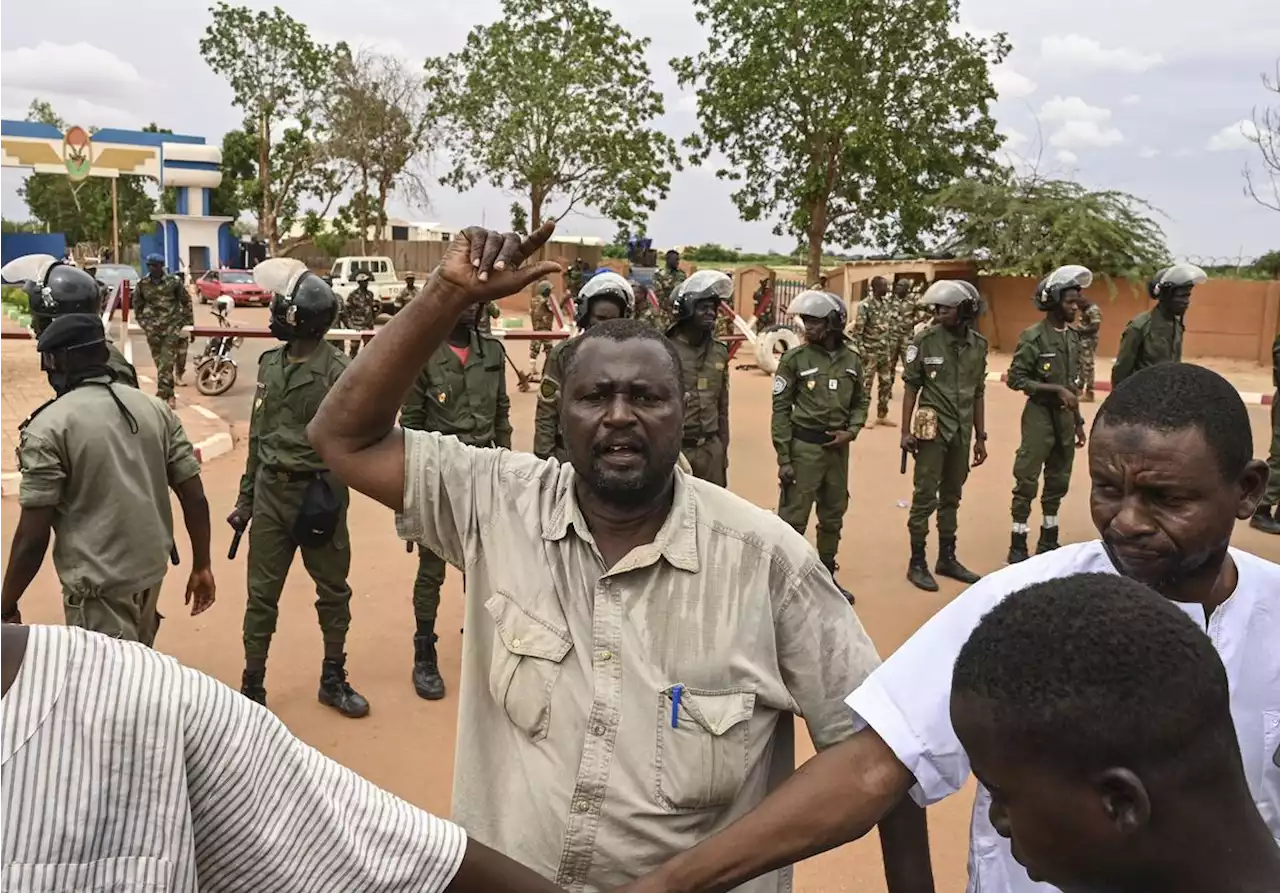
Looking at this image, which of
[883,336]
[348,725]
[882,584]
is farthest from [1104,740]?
[883,336]

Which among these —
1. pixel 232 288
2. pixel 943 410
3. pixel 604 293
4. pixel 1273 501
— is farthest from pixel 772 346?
pixel 232 288

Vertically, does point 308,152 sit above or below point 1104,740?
above

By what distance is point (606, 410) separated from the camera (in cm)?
180

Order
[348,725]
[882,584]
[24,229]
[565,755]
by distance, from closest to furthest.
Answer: [565,755] → [348,725] → [882,584] → [24,229]

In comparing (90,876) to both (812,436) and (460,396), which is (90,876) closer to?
(460,396)

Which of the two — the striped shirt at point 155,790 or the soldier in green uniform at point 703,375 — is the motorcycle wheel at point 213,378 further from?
the striped shirt at point 155,790

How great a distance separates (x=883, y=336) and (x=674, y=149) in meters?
18.2

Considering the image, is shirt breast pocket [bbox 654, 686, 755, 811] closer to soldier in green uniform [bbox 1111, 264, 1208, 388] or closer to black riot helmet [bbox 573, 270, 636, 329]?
black riot helmet [bbox 573, 270, 636, 329]

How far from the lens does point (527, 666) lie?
66.2 inches

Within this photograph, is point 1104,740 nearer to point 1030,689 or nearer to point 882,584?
point 1030,689

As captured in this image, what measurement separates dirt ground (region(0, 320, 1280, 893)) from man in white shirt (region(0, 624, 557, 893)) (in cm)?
257

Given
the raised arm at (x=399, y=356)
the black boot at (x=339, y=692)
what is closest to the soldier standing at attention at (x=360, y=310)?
the black boot at (x=339, y=692)

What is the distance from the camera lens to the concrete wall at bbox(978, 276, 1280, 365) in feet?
66.3

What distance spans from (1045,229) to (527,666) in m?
22.4
